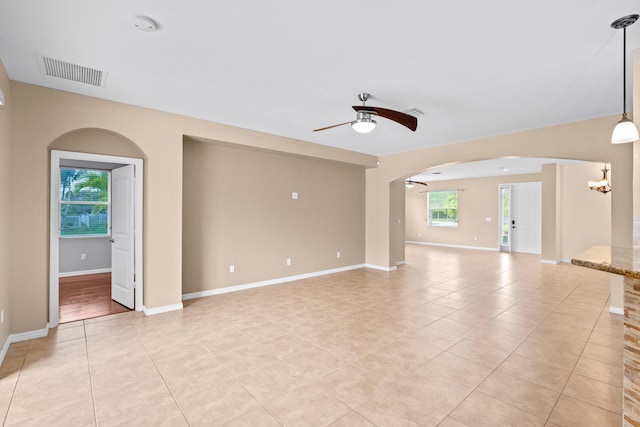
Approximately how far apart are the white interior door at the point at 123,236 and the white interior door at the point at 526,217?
10851mm

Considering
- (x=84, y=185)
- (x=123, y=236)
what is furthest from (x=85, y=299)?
(x=84, y=185)

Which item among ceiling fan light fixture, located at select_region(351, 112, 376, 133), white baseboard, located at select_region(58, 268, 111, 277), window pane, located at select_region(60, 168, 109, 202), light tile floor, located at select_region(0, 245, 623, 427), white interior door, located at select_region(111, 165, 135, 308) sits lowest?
light tile floor, located at select_region(0, 245, 623, 427)

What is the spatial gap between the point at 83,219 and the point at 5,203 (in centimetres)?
409

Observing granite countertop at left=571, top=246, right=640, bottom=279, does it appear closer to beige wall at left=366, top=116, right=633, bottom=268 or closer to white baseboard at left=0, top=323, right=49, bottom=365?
beige wall at left=366, top=116, right=633, bottom=268

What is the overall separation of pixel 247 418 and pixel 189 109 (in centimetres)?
359

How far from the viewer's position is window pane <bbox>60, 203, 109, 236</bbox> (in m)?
6.35

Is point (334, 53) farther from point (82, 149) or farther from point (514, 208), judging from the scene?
point (514, 208)

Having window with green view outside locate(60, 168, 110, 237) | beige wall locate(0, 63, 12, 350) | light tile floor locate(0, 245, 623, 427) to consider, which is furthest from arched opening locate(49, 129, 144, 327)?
light tile floor locate(0, 245, 623, 427)

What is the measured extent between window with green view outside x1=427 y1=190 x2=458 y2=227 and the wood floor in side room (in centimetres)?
1084

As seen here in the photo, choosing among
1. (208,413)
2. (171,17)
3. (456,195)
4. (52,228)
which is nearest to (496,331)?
(208,413)

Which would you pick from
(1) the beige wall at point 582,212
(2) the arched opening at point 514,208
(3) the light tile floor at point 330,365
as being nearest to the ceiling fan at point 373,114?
(3) the light tile floor at point 330,365

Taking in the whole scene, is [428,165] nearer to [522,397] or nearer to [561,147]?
[561,147]

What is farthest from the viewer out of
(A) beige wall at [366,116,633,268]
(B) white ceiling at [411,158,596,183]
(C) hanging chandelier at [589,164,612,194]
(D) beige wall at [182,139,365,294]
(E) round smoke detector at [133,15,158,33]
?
(B) white ceiling at [411,158,596,183]

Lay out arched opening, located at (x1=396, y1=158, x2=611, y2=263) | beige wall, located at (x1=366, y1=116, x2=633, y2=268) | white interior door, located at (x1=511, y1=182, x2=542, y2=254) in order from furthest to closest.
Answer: white interior door, located at (x1=511, y1=182, x2=542, y2=254), arched opening, located at (x1=396, y1=158, x2=611, y2=263), beige wall, located at (x1=366, y1=116, x2=633, y2=268)
